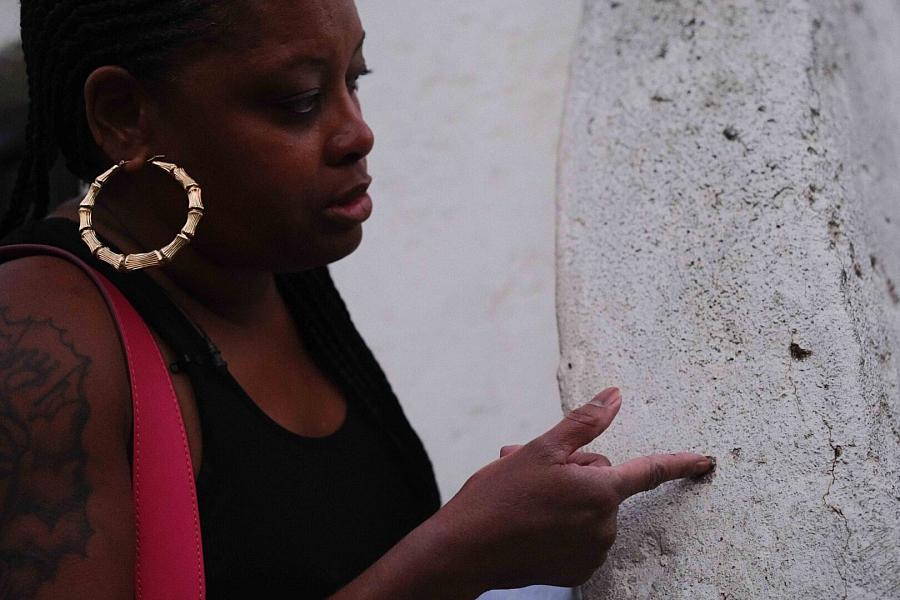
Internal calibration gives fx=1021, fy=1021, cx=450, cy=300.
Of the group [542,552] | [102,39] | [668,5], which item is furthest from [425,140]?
[542,552]

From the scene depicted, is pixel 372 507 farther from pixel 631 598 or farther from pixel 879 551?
pixel 879 551

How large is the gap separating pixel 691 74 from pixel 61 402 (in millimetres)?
1134

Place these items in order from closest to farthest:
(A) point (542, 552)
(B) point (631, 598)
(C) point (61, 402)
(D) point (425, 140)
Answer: (C) point (61, 402), (A) point (542, 552), (B) point (631, 598), (D) point (425, 140)

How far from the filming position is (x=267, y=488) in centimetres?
141

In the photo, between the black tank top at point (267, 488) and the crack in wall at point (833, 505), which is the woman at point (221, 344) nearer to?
the black tank top at point (267, 488)

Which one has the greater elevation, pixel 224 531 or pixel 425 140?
pixel 425 140

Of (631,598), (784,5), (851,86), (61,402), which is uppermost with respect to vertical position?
(784,5)

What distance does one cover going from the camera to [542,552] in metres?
1.28

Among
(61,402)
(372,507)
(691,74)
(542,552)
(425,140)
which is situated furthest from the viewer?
(425,140)

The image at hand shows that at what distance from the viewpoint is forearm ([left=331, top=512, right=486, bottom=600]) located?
4.12 feet

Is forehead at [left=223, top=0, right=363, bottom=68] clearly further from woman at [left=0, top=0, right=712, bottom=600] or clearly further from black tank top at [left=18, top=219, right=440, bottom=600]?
black tank top at [left=18, top=219, right=440, bottom=600]

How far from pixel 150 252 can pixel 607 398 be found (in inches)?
24.8

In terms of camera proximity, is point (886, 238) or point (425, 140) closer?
point (886, 238)

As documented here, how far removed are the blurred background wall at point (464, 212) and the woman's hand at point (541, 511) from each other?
59.9 inches
